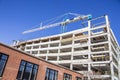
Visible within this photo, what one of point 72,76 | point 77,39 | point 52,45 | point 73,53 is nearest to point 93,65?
point 73,53

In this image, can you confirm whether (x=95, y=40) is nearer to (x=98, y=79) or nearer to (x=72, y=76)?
(x=98, y=79)

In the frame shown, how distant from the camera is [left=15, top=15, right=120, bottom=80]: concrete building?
40572mm

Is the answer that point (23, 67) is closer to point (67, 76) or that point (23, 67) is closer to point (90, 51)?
point (67, 76)

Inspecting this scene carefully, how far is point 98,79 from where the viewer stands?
4084cm

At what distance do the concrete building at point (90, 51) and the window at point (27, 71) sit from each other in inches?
943

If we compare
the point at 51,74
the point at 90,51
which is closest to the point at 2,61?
the point at 51,74

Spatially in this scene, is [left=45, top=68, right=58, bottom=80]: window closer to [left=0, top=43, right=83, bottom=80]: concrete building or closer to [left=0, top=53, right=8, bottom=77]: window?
[left=0, top=43, right=83, bottom=80]: concrete building

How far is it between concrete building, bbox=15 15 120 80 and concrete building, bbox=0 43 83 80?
67.1ft

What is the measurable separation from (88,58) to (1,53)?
34.0m

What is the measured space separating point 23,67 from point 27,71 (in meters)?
0.95

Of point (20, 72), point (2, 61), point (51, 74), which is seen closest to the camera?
point (2, 61)

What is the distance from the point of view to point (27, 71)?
18500 mm

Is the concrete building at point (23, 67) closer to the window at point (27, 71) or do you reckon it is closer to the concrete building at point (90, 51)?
the window at point (27, 71)

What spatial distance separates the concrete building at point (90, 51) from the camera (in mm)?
40572
